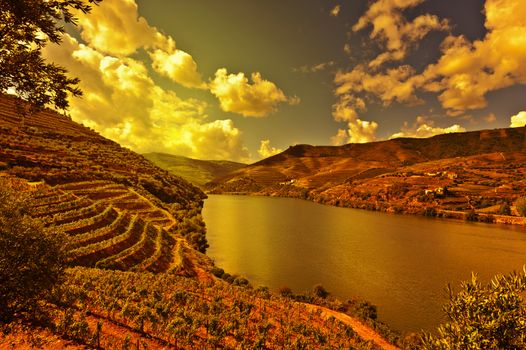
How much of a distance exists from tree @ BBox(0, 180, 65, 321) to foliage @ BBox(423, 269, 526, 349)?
1746 centimetres

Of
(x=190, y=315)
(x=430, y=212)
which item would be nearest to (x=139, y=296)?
(x=190, y=315)

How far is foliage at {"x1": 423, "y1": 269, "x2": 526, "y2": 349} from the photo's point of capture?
11.8m

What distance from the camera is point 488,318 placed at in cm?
1233

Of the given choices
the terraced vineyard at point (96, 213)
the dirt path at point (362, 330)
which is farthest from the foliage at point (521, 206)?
the terraced vineyard at point (96, 213)

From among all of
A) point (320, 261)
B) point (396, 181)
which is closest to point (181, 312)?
point (320, 261)

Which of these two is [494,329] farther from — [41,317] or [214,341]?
[41,317]

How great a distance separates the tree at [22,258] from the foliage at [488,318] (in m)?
17.5

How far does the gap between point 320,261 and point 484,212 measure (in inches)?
4164

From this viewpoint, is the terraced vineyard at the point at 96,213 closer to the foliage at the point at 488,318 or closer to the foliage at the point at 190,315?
the foliage at the point at 190,315

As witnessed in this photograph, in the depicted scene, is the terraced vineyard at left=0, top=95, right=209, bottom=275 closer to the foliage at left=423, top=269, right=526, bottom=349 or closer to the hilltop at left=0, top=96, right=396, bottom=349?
the hilltop at left=0, top=96, right=396, bottom=349

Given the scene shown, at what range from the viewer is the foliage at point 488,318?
11781 millimetres

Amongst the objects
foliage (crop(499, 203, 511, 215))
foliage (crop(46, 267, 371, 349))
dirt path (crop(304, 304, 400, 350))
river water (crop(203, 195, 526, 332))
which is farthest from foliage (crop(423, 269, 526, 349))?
foliage (crop(499, 203, 511, 215))

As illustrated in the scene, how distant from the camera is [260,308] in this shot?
2822cm

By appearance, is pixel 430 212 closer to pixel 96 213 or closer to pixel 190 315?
pixel 96 213
